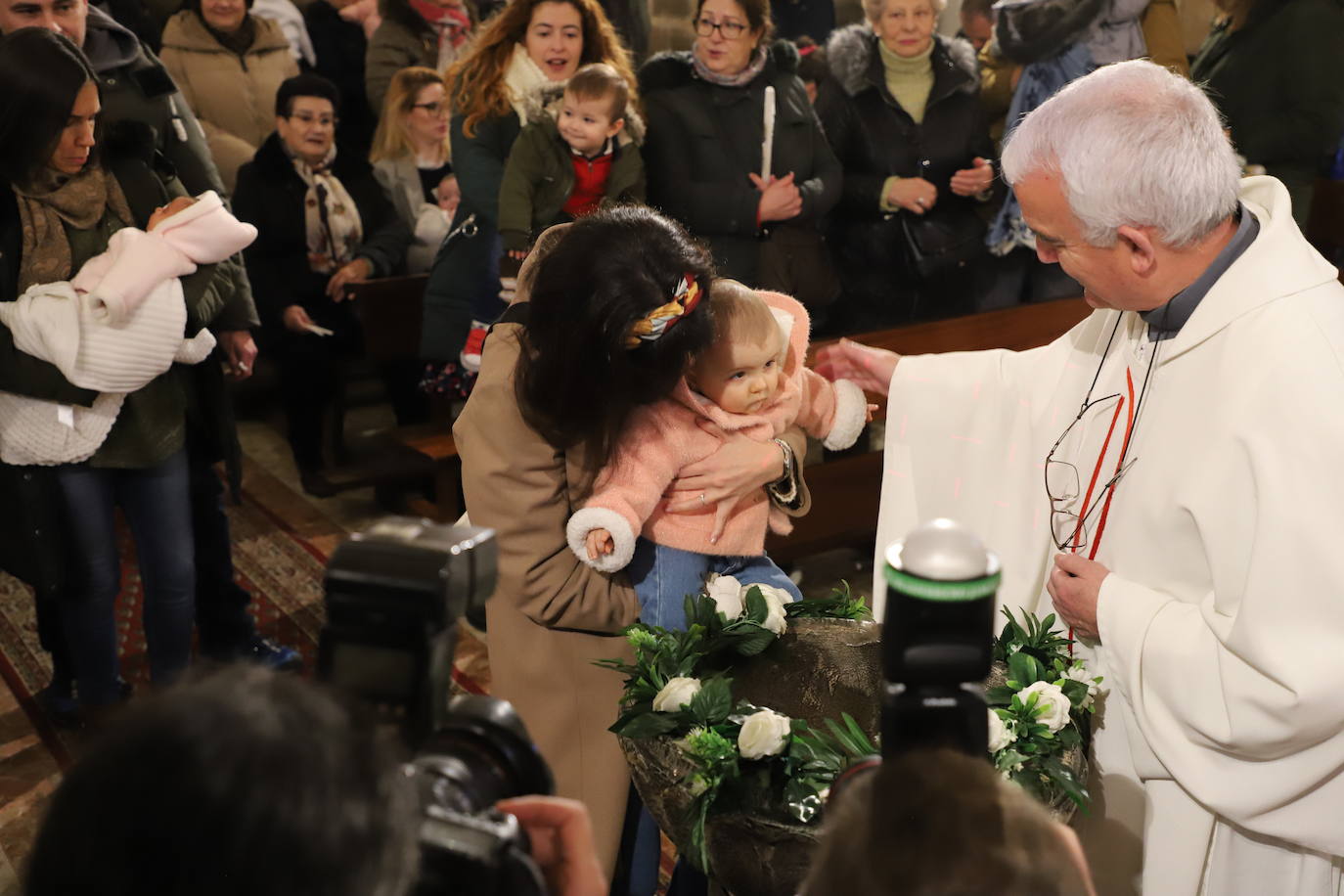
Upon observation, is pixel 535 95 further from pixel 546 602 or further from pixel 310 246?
pixel 546 602

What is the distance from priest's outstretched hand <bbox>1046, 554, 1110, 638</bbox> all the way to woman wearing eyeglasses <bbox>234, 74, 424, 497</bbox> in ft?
12.2

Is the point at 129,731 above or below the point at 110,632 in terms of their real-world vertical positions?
above

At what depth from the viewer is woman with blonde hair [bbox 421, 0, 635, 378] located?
4391 mm

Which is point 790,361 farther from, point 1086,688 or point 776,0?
point 776,0

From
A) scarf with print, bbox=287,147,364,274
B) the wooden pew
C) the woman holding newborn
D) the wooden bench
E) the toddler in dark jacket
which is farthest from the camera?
scarf with print, bbox=287,147,364,274

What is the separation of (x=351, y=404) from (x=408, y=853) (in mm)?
5916

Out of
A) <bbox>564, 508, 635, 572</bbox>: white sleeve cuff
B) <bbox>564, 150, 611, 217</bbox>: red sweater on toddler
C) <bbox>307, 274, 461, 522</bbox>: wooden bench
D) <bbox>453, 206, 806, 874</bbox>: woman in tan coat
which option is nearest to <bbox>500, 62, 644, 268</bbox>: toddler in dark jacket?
<bbox>564, 150, 611, 217</bbox>: red sweater on toddler

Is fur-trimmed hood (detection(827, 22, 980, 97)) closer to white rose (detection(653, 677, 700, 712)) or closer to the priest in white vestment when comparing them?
the priest in white vestment

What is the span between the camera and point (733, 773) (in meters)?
1.72

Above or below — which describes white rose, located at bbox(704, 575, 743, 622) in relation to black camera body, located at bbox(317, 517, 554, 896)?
below

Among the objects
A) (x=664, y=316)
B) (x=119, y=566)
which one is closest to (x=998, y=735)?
(x=664, y=316)

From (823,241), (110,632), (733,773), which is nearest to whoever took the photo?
(733,773)

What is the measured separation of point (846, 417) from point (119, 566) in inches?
80.1

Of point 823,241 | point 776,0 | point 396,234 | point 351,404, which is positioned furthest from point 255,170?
point 776,0
